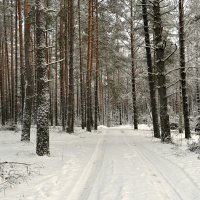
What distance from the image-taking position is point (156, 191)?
6.40m

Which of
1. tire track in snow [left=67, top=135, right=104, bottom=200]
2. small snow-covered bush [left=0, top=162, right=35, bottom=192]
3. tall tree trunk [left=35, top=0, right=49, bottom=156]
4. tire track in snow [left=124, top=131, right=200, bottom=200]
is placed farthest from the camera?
tall tree trunk [left=35, top=0, right=49, bottom=156]

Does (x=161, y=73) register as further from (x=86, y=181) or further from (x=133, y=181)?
(x=86, y=181)

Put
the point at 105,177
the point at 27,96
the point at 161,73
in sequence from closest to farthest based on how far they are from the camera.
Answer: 1. the point at 105,177
2. the point at 27,96
3. the point at 161,73

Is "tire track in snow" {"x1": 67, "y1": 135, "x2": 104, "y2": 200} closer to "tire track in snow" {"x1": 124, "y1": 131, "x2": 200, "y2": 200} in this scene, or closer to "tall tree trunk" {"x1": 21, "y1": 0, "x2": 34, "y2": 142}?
"tire track in snow" {"x1": 124, "y1": 131, "x2": 200, "y2": 200}

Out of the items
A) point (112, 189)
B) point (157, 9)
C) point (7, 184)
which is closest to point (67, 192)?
point (112, 189)

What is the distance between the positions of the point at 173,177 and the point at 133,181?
987 millimetres

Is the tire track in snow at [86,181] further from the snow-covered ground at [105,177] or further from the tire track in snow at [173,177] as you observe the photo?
the tire track in snow at [173,177]

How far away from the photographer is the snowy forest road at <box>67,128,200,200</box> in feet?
20.2

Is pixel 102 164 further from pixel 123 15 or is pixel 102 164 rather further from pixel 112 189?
pixel 123 15

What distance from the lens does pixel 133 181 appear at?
733 cm

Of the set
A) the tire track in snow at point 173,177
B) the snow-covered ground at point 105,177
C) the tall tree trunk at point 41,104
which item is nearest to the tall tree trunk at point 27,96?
the snow-covered ground at point 105,177

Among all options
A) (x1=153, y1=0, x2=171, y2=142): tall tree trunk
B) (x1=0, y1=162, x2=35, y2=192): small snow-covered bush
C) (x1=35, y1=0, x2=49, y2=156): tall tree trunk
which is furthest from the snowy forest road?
(x1=153, y1=0, x2=171, y2=142): tall tree trunk

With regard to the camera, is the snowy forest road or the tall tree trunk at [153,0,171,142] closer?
the snowy forest road

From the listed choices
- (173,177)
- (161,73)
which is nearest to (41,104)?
(173,177)
